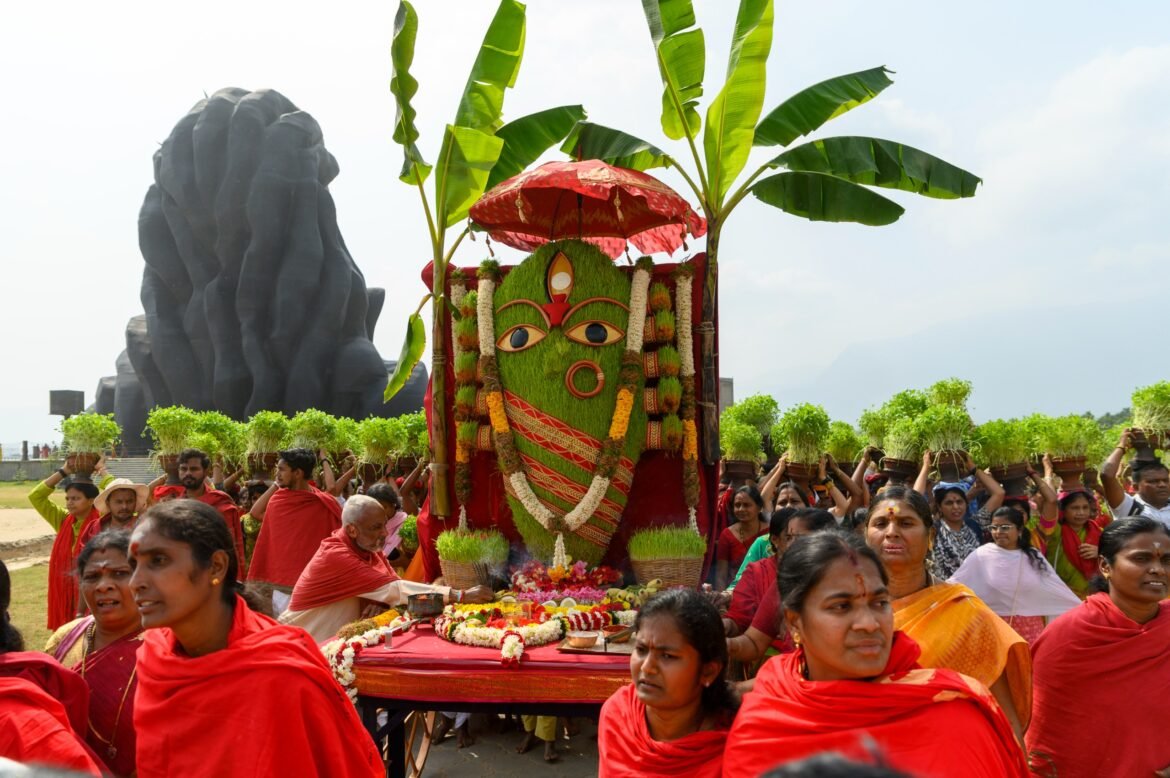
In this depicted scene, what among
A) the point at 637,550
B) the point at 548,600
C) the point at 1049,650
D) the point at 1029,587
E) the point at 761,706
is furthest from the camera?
the point at 637,550

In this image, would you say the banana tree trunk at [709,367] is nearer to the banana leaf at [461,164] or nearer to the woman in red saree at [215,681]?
the banana leaf at [461,164]

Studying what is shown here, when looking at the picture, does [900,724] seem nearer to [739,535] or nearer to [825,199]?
[739,535]

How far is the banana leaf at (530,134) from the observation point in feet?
23.4

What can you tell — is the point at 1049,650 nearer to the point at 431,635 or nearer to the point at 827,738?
the point at 827,738

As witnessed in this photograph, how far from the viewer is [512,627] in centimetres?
456

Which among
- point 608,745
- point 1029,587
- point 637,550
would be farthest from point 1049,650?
point 637,550

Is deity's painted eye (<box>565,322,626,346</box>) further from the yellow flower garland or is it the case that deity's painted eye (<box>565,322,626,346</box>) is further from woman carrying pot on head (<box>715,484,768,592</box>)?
woman carrying pot on head (<box>715,484,768,592</box>)

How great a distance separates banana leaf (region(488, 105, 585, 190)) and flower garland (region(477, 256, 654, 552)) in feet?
5.77

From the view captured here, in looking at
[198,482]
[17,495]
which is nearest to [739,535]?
[198,482]

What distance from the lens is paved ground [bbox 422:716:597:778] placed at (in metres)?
5.78

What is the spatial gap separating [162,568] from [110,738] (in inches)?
31.4

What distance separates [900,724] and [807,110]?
5.72 m

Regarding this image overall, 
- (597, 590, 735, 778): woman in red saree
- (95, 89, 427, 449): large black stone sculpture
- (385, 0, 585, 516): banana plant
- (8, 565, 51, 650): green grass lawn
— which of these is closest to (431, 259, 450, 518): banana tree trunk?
(385, 0, 585, 516): banana plant

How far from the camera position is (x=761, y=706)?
2.25m
